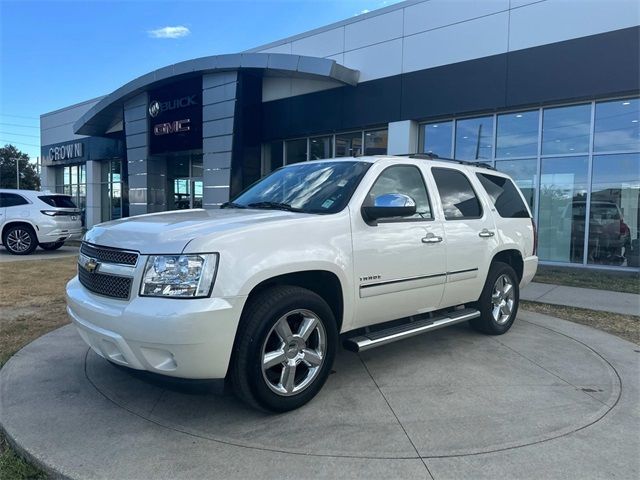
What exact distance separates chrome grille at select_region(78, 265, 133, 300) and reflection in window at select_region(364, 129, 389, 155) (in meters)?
11.7

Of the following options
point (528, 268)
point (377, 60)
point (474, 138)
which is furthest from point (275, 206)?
point (377, 60)

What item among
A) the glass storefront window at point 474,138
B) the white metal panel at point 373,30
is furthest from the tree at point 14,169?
the glass storefront window at point 474,138

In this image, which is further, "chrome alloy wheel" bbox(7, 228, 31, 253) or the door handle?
"chrome alloy wheel" bbox(7, 228, 31, 253)

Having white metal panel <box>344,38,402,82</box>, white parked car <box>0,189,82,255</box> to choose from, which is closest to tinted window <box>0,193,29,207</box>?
white parked car <box>0,189,82,255</box>

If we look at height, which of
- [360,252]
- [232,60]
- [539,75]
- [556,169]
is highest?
[232,60]

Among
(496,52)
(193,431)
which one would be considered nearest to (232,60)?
(496,52)

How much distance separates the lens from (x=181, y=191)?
70.0 feet

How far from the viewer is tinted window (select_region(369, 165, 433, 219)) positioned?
433cm

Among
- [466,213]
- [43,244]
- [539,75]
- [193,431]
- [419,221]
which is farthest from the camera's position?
[43,244]

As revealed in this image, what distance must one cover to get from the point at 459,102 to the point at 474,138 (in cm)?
106

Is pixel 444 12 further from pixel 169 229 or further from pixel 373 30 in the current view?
pixel 169 229

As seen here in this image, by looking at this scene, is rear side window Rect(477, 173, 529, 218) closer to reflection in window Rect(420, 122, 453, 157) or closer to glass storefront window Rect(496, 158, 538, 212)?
glass storefront window Rect(496, 158, 538, 212)

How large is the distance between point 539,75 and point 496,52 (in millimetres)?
1204

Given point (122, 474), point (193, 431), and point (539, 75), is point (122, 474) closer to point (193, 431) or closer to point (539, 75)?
point (193, 431)
